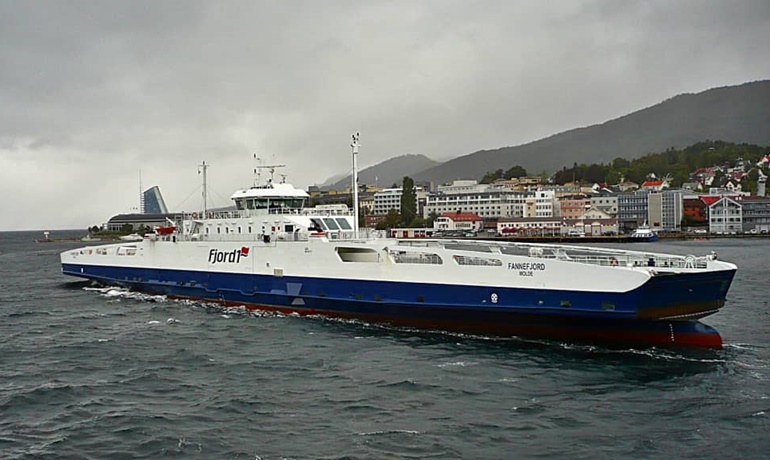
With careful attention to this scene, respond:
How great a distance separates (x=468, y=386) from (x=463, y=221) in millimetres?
95164

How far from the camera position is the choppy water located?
475 inches

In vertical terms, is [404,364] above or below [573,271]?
below

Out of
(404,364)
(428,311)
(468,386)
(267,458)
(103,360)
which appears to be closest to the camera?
(267,458)

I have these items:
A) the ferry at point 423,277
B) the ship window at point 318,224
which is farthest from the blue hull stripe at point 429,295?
the ship window at point 318,224

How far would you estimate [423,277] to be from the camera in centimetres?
2162

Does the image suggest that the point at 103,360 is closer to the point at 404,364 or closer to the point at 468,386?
the point at 404,364

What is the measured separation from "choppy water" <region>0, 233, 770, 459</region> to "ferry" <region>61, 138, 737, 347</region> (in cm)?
85

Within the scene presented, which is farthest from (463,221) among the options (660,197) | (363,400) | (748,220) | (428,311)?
(363,400)

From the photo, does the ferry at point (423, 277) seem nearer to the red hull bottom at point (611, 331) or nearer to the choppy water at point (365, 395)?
the red hull bottom at point (611, 331)

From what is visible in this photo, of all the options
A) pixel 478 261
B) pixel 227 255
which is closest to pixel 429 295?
pixel 478 261

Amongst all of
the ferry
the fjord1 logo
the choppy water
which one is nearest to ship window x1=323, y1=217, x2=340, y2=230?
the ferry

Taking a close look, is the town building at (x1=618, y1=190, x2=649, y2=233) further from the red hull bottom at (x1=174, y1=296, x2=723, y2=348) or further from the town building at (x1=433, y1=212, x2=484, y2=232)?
the red hull bottom at (x1=174, y1=296, x2=723, y2=348)

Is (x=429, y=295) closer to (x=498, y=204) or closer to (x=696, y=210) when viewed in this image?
(x=498, y=204)

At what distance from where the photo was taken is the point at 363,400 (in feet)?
48.2
